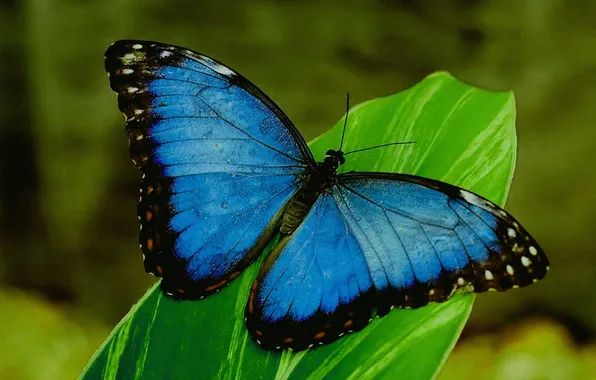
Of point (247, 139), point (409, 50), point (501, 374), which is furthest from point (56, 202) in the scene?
point (501, 374)

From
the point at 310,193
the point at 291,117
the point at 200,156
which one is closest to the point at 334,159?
the point at 310,193

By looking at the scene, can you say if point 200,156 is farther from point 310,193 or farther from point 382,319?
point 382,319

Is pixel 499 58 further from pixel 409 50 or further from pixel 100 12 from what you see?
pixel 100 12

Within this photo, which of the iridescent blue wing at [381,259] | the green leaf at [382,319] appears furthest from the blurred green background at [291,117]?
the iridescent blue wing at [381,259]

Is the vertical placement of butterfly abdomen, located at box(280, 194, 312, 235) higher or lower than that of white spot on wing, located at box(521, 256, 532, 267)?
higher

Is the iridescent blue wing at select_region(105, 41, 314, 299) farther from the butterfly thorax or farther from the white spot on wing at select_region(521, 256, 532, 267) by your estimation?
the white spot on wing at select_region(521, 256, 532, 267)

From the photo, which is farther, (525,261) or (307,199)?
(307,199)

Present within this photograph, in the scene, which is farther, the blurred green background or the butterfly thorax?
the blurred green background

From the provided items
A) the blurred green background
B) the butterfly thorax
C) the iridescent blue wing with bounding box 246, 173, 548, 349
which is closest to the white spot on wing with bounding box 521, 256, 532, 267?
the iridescent blue wing with bounding box 246, 173, 548, 349
